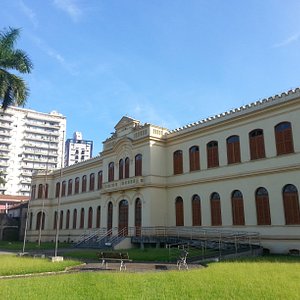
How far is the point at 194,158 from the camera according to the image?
28.5 m

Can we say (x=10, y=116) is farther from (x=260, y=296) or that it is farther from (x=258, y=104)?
(x=260, y=296)

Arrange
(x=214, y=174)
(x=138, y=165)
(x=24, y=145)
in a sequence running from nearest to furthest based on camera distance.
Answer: (x=214, y=174)
(x=138, y=165)
(x=24, y=145)

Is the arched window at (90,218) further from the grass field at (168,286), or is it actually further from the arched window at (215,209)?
the grass field at (168,286)

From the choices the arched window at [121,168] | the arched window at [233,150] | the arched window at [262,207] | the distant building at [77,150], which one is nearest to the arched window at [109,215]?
the arched window at [121,168]

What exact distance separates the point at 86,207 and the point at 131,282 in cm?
3191

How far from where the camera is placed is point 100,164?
41.2 m

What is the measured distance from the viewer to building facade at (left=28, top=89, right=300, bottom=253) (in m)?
22.0

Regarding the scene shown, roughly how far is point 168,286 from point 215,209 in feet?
53.0

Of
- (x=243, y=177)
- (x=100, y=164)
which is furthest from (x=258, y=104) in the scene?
(x=100, y=164)

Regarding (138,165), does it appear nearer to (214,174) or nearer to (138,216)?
(138,216)

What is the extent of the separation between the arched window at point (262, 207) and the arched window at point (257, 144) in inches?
89.5

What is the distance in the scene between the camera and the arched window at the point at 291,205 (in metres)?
21.1

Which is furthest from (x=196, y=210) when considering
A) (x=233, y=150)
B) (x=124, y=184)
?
(x=124, y=184)

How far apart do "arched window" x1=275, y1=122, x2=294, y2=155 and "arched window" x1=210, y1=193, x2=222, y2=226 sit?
586 centimetres
